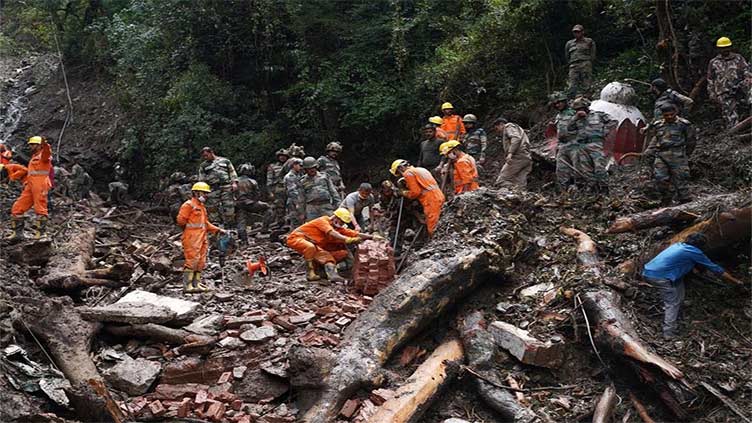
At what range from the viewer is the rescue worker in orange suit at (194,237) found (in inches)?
323

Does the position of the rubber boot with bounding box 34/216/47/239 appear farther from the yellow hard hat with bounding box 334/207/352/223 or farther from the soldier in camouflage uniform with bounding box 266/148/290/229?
the yellow hard hat with bounding box 334/207/352/223

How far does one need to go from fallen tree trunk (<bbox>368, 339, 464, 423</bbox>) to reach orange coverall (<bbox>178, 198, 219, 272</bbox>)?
3675 mm

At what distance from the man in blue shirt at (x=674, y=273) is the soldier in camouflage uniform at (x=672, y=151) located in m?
1.95

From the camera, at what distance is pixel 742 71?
903cm

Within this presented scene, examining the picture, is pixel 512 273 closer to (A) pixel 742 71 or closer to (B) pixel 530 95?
(A) pixel 742 71

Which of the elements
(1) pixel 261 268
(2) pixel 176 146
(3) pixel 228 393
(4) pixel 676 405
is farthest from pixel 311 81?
(4) pixel 676 405

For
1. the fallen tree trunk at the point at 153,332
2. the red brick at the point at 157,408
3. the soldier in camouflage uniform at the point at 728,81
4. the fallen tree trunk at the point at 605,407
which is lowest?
the fallen tree trunk at the point at 605,407

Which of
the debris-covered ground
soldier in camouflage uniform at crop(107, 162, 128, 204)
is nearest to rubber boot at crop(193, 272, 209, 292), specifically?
the debris-covered ground

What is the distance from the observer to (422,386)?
18.1ft

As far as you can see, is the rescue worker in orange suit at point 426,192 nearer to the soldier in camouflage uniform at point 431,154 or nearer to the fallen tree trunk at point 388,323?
the fallen tree trunk at point 388,323

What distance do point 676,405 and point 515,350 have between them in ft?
4.56

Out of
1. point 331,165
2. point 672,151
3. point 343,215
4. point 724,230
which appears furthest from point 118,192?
point 724,230

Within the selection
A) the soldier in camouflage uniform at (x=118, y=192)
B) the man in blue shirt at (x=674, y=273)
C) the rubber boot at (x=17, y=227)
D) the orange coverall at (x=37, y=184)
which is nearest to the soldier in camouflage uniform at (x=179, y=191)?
the orange coverall at (x=37, y=184)

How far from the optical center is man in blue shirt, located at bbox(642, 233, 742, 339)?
18.9 feet
